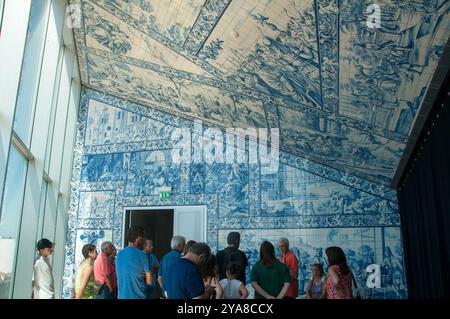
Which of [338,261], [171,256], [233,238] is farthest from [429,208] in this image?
[171,256]

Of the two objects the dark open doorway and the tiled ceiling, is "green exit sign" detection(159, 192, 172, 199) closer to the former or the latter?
the dark open doorway

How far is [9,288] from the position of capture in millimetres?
4809

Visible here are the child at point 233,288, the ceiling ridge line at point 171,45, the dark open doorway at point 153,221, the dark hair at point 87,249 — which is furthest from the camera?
the dark open doorway at point 153,221

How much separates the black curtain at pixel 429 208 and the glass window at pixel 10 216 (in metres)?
4.46

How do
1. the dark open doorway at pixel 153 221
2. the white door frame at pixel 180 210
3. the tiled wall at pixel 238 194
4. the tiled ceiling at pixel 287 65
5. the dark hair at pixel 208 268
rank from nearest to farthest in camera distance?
the dark hair at pixel 208 268 → the tiled ceiling at pixel 287 65 → the dark open doorway at pixel 153 221 → the tiled wall at pixel 238 194 → the white door frame at pixel 180 210

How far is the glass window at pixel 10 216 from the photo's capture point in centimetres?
453

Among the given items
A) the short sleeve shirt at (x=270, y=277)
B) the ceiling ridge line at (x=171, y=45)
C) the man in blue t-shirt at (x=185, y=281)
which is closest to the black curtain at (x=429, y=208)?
the short sleeve shirt at (x=270, y=277)

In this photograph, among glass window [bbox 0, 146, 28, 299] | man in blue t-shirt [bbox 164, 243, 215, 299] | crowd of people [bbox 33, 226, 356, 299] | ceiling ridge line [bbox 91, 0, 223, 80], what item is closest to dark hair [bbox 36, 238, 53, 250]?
crowd of people [bbox 33, 226, 356, 299]

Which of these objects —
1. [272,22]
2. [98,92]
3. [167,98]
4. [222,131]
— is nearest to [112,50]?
[98,92]

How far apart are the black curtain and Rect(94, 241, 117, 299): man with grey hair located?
374 centimetres

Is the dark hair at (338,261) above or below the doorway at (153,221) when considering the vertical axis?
below

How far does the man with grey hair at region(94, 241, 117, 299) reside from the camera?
4.97m

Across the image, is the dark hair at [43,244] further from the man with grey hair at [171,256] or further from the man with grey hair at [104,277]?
the man with grey hair at [171,256]

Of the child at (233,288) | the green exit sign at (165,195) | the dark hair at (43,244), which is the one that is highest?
the green exit sign at (165,195)
